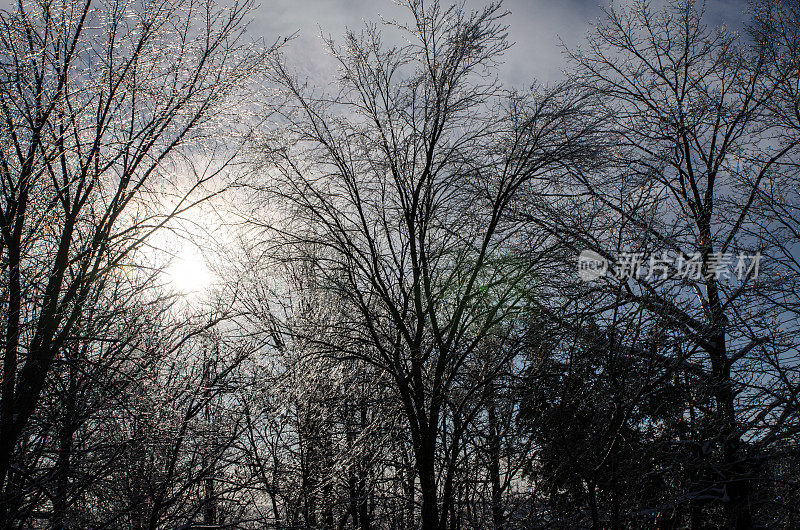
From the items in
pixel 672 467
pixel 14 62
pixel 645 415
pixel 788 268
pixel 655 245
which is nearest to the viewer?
pixel 14 62

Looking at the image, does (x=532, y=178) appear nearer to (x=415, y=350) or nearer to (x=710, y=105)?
(x=415, y=350)

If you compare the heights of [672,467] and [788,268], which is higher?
[788,268]

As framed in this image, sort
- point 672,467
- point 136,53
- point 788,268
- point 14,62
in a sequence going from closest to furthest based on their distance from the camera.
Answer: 1. point 14,62
2. point 136,53
3. point 672,467
4. point 788,268

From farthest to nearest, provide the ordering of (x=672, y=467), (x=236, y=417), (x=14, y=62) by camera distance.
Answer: (x=236, y=417), (x=672, y=467), (x=14, y=62)

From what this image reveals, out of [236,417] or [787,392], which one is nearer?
[787,392]

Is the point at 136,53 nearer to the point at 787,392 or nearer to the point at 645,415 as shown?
the point at 645,415

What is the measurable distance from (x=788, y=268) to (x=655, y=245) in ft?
7.61

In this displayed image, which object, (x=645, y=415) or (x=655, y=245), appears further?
(x=655, y=245)

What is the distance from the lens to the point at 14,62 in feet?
15.5

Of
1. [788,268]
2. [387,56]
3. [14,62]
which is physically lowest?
[788,268]

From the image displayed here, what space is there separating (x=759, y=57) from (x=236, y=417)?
11780 millimetres

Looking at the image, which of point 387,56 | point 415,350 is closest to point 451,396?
point 415,350

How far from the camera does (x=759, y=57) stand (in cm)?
838

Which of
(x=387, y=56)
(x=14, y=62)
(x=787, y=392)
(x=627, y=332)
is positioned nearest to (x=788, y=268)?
(x=787, y=392)
